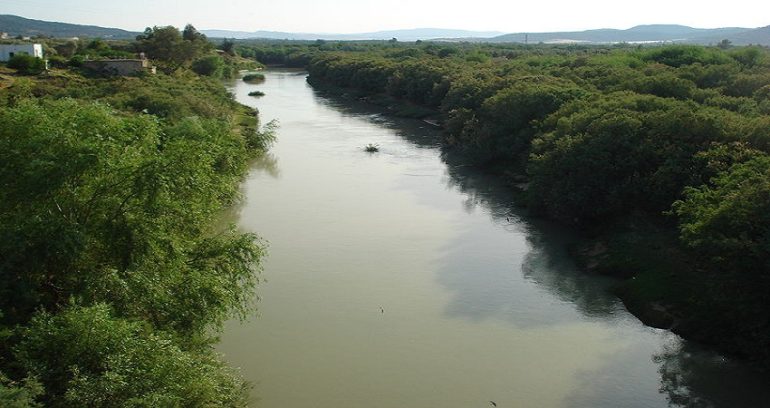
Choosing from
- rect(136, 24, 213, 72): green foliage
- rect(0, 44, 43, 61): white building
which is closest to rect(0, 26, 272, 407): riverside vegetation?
rect(0, 44, 43, 61): white building

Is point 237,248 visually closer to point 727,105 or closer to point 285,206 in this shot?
point 285,206

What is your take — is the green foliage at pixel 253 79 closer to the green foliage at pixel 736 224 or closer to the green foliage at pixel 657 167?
the green foliage at pixel 657 167

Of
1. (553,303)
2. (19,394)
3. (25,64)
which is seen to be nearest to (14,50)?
(25,64)

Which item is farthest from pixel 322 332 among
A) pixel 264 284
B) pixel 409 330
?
pixel 264 284

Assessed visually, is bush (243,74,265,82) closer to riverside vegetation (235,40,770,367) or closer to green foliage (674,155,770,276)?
riverside vegetation (235,40,770,367)

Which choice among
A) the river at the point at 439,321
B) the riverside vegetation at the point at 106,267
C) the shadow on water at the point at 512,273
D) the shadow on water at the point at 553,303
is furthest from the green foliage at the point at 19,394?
the shadow on water at the point at 512,273

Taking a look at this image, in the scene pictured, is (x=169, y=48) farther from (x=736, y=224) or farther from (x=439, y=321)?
(x=736, y=224)
